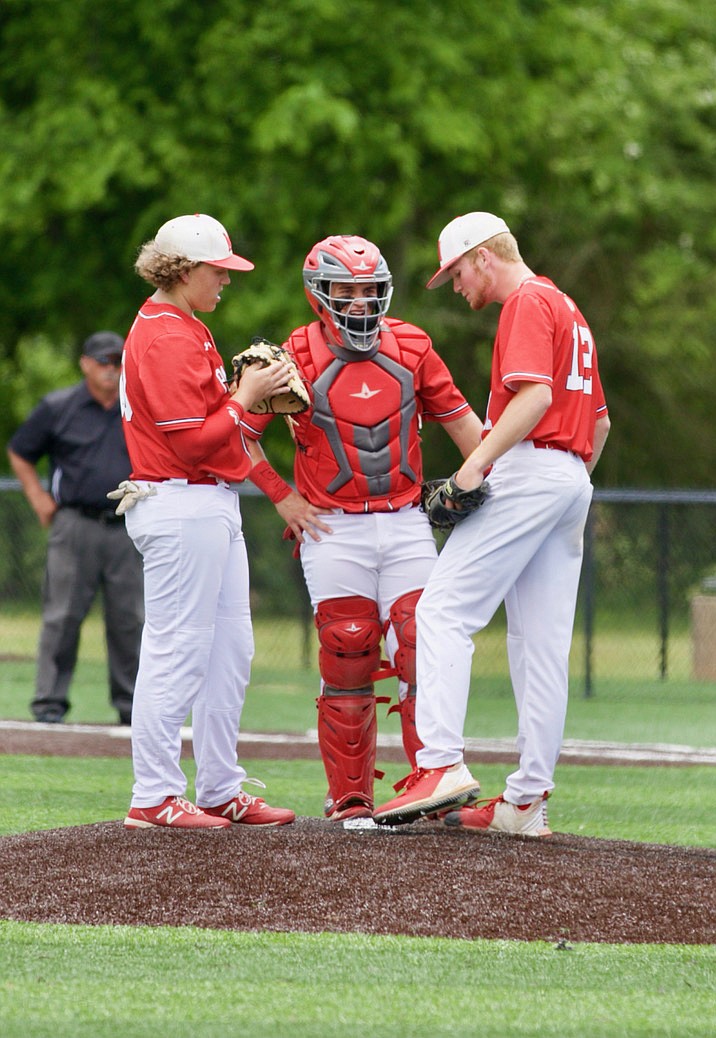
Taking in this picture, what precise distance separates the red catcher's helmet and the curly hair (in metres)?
0.52

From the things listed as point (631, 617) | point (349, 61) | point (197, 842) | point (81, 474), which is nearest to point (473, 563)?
point (197, 842)

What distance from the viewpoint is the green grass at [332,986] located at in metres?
3.85

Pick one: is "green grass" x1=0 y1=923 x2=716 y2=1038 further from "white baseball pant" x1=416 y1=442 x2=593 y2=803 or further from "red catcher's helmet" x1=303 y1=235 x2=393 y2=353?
"red catcher's helmet" x1=303 y1=235 x2=393 y2=353

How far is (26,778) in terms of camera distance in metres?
8.02

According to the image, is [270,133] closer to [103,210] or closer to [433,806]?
[103,210]

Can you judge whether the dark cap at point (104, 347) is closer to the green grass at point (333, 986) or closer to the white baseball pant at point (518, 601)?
the green grass at point (333, 986)

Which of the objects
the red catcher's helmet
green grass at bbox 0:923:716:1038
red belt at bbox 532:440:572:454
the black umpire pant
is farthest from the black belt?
green grass at bbox 0:923:716:1038

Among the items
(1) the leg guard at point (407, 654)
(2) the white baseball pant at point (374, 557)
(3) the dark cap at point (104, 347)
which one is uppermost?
(3) the dark cap at point (104, 347)

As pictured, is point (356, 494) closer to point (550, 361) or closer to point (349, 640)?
point (349, 640)

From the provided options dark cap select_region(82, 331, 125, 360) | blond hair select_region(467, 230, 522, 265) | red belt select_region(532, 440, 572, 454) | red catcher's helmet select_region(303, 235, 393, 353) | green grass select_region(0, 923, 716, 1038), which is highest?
blond hair select_region(467, 230, 522, 265)

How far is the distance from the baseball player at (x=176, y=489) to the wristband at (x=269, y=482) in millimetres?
328

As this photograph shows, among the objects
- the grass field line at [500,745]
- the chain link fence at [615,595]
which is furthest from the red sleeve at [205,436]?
the chain link fence at [615,595]

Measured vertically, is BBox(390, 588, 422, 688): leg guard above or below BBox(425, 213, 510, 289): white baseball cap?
below

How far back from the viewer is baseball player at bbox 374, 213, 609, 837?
5.74 meters
